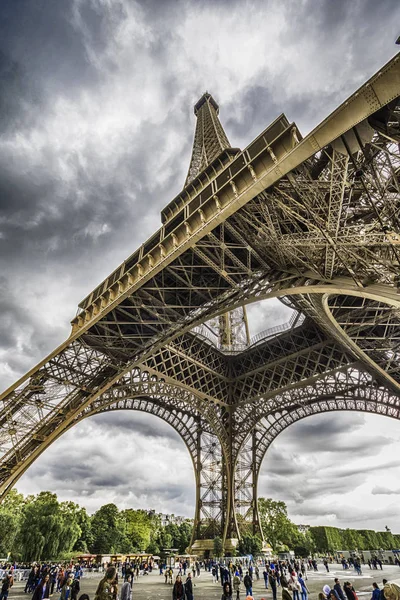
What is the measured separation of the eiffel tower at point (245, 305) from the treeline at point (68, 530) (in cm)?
1477

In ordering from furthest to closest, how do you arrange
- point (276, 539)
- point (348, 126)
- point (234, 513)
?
1. point (276, 539)
2. point (234, 513)
3. point (348, 126)

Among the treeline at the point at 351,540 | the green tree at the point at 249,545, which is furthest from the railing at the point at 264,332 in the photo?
the treeline at the point at 351,540

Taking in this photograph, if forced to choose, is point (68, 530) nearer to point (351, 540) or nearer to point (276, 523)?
point (276, 523)

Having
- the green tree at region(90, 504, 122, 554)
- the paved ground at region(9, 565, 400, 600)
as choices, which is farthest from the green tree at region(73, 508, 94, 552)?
the paved ground at region(9, 565, 400, 600)

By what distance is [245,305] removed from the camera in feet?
83.6

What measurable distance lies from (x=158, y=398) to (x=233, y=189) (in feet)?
87.3

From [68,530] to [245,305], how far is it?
105ft

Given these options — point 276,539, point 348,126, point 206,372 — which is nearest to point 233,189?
point 348,126

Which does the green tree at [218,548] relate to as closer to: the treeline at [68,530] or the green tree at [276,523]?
the treeline at [68,530]

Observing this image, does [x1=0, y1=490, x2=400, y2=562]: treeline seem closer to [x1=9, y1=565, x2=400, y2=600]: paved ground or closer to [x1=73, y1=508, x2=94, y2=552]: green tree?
[x1=73, y1=508, x2=94, y2=552]: green tree

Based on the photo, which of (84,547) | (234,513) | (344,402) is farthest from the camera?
(84,547)

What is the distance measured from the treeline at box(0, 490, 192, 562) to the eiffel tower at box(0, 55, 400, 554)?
14769 mm

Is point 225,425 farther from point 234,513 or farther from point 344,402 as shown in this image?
point 344,402

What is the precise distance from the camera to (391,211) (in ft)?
28.7
